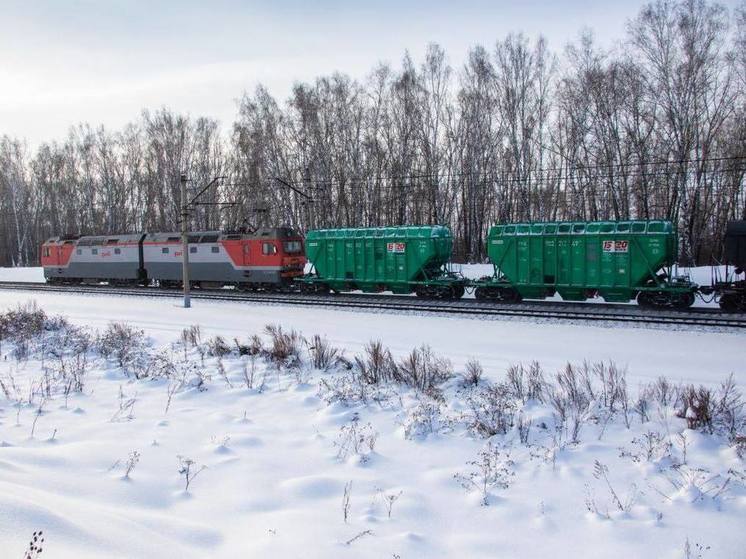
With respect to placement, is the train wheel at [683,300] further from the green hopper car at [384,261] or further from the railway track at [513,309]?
the green hopper car at [384,261]

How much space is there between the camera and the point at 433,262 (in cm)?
2256

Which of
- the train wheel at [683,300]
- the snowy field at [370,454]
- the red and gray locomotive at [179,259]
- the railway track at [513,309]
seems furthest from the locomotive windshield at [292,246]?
the train wheel at [683,300]

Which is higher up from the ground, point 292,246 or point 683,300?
point 292,246

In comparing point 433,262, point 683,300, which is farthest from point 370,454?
point 433,262

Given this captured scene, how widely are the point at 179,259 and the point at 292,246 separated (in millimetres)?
6713

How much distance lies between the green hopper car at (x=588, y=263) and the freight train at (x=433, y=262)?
0.11 feet

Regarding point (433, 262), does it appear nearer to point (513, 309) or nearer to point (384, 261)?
point (384, 261)

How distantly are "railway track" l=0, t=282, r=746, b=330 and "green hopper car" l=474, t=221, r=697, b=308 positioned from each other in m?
0.56

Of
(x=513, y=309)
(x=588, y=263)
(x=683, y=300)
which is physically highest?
(x=588, y=263)

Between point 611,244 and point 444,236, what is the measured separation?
668cm

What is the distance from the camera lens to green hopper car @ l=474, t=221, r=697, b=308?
58.2 ft

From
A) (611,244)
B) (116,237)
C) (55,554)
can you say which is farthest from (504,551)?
(116,237)

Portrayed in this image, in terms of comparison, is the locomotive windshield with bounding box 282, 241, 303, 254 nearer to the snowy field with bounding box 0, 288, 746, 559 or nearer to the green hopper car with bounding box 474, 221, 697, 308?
the green hopper car with bounding box 474, 221, 697, 308

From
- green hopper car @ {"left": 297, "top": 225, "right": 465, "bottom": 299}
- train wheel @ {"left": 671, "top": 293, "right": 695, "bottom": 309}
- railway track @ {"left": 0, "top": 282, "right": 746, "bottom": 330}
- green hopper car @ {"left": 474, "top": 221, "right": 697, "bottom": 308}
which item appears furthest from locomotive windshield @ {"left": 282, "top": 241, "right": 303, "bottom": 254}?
Result: train wheel @ {"left": 671, "top": 293, "right": 695, "bottom": 309}
